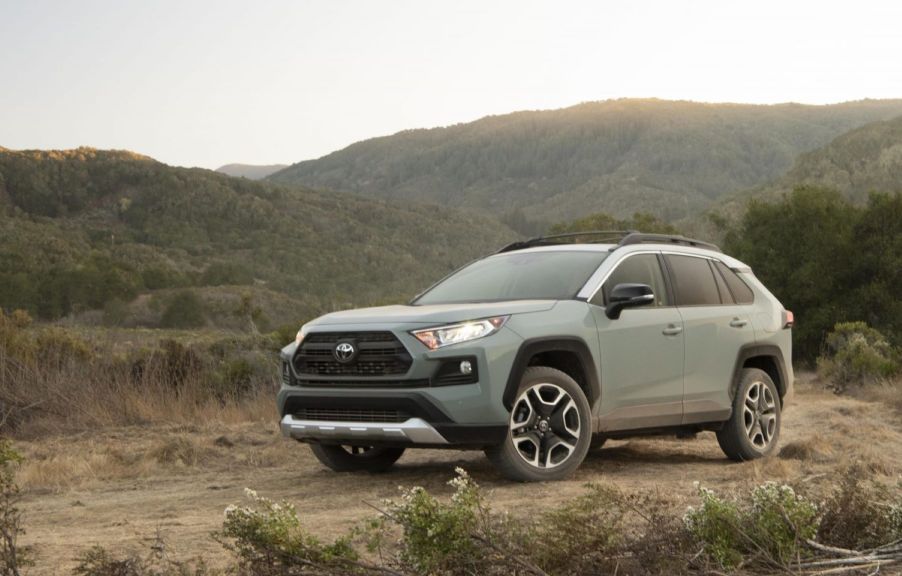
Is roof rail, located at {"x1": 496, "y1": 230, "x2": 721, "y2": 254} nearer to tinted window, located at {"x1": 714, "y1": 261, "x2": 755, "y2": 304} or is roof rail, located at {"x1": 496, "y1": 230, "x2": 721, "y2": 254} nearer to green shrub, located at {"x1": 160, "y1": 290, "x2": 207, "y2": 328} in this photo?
tinted window, located at {"x1": 714, "y1": 261, "x2": 755, "y2": 304}

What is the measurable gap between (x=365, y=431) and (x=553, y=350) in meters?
1.39

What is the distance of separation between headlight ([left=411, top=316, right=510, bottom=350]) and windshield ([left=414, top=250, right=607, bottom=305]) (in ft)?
2.68

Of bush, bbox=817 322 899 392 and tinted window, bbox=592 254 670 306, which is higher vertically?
tinted window, bbox=592 254 670 306

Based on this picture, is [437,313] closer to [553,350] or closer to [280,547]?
[553,350]

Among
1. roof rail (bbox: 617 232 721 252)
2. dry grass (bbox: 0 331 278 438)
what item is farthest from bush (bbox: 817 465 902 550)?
dry grass (bbox: 0 331 278 438)

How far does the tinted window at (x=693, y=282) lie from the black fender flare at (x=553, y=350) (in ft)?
4.36

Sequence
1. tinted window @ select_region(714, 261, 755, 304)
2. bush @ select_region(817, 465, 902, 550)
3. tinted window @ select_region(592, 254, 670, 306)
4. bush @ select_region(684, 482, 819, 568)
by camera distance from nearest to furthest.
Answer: bush @ select_region(684, 482, 819, 568) → bush @ select_region(817, 465, 902, 550) → tinted window @ select_region(592, 254, 670, 306) → tinted window @ select_region(714, 261, 755, 304)

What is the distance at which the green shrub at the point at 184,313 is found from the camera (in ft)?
137

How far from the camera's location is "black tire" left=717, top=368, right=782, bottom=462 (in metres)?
9.09

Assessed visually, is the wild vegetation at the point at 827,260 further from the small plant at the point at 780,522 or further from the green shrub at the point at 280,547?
the green shrub at the point at 280,547

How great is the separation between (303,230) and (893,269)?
157ft

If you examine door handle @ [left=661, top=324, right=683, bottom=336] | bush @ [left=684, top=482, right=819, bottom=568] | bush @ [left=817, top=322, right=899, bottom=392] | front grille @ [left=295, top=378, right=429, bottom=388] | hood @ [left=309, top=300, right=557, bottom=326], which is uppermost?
hood @ [left=309, top=300, right=557, bottom=326]

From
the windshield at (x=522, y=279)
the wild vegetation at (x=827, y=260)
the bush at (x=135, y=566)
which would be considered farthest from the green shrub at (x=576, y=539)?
the wild vegetation at (x=827, y=260)

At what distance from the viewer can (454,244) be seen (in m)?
80.2
